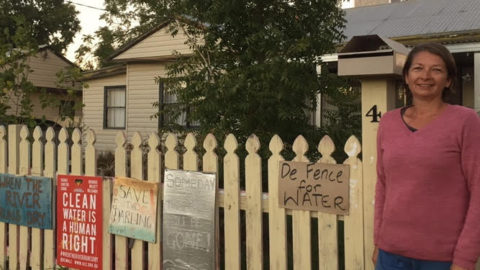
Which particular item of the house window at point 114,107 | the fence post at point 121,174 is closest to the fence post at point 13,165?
the fence post at point 121,174

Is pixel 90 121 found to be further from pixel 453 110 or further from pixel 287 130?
pixel 453 110

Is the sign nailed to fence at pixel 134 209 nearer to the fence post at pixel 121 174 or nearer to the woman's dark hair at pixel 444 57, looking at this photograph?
the fence post at pixel 121 174

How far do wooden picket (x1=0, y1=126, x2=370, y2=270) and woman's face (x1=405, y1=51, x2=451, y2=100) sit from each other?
2.58 ft

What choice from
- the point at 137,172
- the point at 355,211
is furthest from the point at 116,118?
the point at 355,211

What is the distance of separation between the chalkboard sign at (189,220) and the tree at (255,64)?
1.07 meters

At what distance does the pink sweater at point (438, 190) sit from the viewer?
1843 mm

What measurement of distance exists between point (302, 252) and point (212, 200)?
0.71 metres

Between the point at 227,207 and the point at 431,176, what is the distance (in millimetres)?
1658

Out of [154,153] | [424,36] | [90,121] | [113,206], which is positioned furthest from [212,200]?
[90,121]

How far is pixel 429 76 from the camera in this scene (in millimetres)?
1987

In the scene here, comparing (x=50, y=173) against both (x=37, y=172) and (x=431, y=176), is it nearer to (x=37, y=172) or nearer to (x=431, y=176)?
(x=37, y=172)

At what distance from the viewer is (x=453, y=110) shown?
193 centimetres

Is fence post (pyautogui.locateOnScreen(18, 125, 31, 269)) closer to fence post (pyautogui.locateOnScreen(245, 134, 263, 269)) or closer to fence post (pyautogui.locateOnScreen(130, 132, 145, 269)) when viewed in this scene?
fence post (pyautogui.locateOnScreen(130, 132, 145, 269))

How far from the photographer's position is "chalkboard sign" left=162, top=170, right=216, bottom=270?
130 inches
